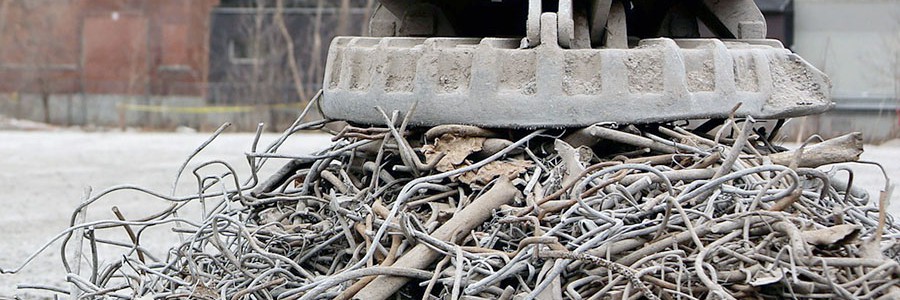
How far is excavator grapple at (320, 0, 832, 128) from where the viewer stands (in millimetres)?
3477

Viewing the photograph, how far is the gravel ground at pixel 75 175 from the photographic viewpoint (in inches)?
293

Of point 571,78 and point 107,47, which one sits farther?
point 107,47

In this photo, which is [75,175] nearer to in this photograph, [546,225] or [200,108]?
[546,225]

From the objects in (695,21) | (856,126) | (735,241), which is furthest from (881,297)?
(856,126)

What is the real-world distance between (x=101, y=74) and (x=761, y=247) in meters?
29.5

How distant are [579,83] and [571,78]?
0.03 m

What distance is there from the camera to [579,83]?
3496 millimetres

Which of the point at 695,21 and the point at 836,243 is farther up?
the point at 695,21

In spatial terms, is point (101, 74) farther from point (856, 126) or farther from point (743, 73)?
point (743, 73)

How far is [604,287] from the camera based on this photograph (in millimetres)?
2893

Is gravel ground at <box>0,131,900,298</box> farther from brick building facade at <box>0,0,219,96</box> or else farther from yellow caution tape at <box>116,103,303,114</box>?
brick building facade at <box>0,0,219,96</box>

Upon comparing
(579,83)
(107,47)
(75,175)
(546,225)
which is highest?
(579,83)

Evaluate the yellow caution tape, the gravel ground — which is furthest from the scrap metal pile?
the yellow caution tape

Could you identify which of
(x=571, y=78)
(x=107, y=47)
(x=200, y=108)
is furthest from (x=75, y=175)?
(x=107, y=47)
